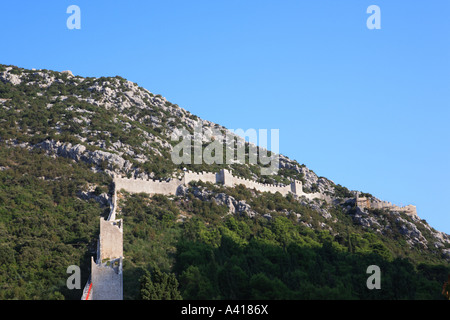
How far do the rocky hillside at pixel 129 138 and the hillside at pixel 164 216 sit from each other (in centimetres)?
19

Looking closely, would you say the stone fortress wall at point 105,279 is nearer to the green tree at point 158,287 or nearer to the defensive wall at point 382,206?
the green tree at point 158,287

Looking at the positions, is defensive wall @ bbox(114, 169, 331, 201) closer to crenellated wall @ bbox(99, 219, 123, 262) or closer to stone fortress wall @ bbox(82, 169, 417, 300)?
stone fortress wall @ bbox(82, 169, 417, 300)

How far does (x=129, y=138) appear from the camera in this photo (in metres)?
63.2

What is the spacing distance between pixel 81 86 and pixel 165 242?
1652 inches

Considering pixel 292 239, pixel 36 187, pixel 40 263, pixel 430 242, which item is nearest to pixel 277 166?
pixel 430 242

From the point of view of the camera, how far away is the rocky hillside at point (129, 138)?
5628 centimetres

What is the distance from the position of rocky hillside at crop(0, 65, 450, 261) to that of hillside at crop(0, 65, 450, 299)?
19cm

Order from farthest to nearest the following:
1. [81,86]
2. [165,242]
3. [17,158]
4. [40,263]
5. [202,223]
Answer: [81,86] → [17,158] → [202,223] → [165,242] → [40,263]

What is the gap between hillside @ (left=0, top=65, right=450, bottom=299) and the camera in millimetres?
34625

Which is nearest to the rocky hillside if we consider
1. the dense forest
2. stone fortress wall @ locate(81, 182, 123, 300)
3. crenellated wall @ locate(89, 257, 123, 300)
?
the dense forest

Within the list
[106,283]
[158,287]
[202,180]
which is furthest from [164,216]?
[158,287]

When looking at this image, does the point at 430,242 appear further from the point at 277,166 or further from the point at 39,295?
the point at 39,295

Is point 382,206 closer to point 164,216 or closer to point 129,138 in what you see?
point 129,138
